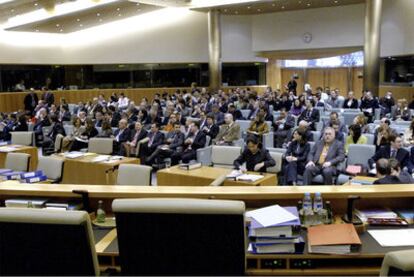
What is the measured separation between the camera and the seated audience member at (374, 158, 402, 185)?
4.32 meters

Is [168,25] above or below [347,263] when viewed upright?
above

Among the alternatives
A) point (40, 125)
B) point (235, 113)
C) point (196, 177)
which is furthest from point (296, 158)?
point (40, 125)

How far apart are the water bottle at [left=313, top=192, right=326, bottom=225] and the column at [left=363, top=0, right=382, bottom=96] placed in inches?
578

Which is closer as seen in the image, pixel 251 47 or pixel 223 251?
pixel 223 251

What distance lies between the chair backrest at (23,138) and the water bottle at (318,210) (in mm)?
7644

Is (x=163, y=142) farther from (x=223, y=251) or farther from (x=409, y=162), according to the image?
(x=223, y=251)

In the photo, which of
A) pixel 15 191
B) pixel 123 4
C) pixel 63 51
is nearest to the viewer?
pixel 15 191

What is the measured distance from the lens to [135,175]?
500cm

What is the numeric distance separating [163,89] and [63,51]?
4934mm

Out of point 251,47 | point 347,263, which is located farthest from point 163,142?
point 251,47

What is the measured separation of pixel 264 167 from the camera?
612cm

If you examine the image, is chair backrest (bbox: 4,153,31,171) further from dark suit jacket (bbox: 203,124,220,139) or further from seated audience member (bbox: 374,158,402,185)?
seated audience member (bbox: 374,158,402,185)

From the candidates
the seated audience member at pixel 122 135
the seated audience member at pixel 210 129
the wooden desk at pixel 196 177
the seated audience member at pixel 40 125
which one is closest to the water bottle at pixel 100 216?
the wooden desk at pixel 196 177

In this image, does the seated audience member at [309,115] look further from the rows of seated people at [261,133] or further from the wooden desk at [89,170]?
the wooden desk at [89,170]
